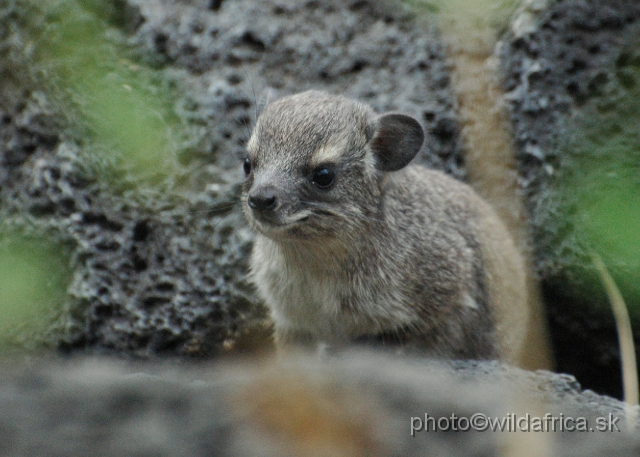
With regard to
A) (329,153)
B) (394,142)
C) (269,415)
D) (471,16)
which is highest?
(471,16)

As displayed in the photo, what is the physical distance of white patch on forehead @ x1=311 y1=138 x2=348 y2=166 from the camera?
5.76 meters

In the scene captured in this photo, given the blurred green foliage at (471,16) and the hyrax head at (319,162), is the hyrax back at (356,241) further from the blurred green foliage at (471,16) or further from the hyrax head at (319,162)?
the blurred green foliage at (471,16)

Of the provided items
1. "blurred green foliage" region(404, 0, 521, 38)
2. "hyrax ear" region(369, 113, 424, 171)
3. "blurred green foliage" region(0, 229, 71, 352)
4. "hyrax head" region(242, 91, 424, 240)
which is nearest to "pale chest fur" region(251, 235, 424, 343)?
"hyrax head" region(242, 91, 424, 240)

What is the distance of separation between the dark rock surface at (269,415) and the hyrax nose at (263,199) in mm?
3119

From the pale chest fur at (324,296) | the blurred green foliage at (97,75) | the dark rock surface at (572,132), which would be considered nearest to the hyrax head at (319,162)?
the pale chest fur at (324,296)

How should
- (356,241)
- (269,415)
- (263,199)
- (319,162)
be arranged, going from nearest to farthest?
(269,415), (263,199), (319,162), (356,241)

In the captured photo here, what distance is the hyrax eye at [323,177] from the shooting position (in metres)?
5.74

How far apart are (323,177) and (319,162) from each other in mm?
123

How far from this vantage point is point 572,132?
6.95 metres

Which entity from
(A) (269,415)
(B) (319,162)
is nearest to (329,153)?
(B) (319,162)

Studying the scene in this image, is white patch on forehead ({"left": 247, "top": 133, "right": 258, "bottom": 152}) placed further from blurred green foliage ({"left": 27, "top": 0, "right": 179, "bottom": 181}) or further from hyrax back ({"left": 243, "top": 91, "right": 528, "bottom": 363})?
blurred green foliage ({"left": 27, "top": 0, "right": 179, "bottom": 181})

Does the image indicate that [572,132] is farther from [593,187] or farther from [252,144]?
[252,144]

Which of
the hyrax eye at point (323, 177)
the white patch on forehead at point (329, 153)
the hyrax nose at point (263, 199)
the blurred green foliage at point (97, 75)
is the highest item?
the blurred green foliage at point (97, 75)

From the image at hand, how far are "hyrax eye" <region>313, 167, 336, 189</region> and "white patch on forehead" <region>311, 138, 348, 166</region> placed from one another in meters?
0.06
